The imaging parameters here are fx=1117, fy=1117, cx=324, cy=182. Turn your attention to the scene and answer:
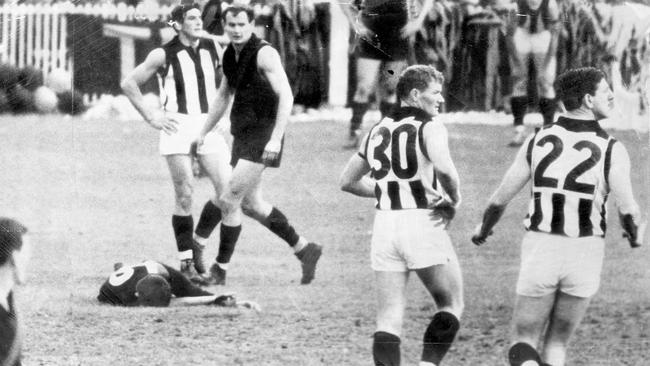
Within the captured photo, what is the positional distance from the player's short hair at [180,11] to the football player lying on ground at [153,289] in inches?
50.7

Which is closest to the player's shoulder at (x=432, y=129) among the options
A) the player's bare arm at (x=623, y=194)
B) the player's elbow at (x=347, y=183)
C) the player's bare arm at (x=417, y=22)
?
the player's elbow at (x=347, y=183)

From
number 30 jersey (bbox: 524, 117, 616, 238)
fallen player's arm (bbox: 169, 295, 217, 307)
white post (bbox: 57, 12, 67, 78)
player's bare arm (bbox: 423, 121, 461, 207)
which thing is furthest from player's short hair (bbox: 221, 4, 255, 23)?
number 30 jersey (bbox: 524, 117, 616, 238)

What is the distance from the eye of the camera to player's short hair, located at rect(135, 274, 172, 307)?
5824mm

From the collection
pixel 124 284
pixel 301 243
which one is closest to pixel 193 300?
pixel 124 284

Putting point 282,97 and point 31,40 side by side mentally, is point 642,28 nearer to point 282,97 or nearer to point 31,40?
point 282,97

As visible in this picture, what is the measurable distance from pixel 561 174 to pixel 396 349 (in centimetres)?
105

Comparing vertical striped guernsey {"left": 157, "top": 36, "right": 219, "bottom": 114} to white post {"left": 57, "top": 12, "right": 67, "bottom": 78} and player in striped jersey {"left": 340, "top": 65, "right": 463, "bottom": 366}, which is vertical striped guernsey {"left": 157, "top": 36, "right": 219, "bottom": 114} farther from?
player in striped jersey {"left": 340, "top": 65, "right": 463, "bottom": 366}

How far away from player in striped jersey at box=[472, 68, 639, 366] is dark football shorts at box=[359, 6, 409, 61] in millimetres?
1181

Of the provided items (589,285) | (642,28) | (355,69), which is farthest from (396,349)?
(642,28)

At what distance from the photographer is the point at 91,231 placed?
19.6 feet

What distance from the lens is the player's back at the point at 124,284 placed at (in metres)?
5.81

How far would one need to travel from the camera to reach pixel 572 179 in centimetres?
462

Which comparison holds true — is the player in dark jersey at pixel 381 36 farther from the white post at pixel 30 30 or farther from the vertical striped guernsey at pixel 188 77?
the white post at pixel 30 30

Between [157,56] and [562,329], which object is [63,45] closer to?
[157,56]
